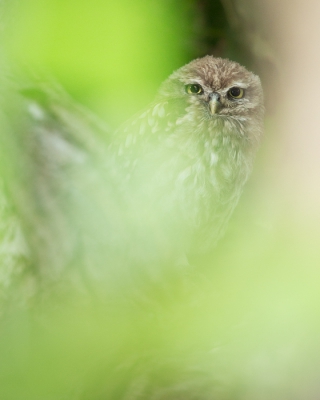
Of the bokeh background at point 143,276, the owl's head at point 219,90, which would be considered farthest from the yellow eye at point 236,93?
the bokeh background at point 143,276

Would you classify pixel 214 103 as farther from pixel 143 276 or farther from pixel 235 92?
pixel 143 276

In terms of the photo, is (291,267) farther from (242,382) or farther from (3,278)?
(3,278)

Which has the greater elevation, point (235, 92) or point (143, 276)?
point (235, 92)

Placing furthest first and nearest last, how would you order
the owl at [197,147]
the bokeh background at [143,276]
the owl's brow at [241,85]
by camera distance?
the owl's brow at [241,85] → the owl at [197,147] → the bokeh background at [143,276]

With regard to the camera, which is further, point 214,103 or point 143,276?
point 214,103

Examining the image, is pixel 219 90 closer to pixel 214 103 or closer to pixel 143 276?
pixel 214 103

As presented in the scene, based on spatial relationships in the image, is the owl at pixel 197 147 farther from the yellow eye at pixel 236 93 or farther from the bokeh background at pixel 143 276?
the bokeh background at pixel 143 276

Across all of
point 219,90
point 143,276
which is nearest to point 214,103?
point 219,90

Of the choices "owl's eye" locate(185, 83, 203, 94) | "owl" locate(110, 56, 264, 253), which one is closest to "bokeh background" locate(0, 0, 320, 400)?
"owl" locate(110, 56, 264, 253)
